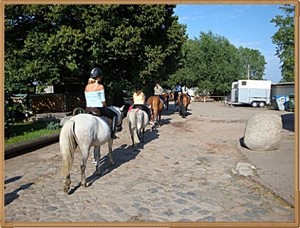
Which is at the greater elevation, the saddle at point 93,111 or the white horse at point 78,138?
the saddle at point 93,111

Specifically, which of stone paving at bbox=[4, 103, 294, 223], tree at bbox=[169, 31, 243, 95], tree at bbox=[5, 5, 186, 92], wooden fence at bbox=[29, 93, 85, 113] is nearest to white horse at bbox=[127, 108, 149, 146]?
stone paving at bbox=[4, 103, 294, 223]

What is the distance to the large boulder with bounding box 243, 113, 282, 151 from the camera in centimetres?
824

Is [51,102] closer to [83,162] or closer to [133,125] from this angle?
[133,125]

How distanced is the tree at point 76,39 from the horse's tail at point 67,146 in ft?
26.9

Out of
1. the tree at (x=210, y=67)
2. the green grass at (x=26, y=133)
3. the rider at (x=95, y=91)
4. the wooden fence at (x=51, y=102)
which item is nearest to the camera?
the rider at (x=95, y=91)

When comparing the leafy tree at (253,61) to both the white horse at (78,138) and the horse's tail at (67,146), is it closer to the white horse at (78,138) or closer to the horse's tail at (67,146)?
the white horse at (78,138)

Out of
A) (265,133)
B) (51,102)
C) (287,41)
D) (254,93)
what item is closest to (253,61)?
(254,93)

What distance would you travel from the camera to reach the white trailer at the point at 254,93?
3225cm

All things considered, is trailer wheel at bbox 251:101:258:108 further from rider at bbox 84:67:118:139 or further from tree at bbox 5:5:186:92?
rider at bbox 84:67:118:139

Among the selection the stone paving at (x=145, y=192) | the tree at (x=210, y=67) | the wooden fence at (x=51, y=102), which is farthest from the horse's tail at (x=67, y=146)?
the tree at (x=210, y=67)

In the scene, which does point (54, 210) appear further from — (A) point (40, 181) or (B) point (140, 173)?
(B) point (140, 173)

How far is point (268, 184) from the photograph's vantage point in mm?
5477

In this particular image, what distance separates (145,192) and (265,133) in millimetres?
4886

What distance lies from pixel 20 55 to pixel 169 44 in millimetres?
8067
